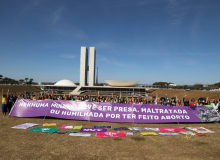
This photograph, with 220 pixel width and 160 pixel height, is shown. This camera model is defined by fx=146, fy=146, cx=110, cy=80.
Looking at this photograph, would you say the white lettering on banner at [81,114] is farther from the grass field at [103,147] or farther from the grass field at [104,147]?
the grass field at [103,147]

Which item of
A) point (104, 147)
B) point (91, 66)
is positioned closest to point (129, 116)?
point (104, 147)

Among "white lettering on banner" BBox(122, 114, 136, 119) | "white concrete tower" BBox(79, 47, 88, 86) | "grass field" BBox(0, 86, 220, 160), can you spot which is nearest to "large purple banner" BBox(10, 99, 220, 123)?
"white lettering on banner" BBox(122, 114, 136, 119)

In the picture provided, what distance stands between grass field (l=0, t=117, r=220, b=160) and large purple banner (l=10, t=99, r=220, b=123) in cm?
267

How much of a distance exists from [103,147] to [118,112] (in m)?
4.35

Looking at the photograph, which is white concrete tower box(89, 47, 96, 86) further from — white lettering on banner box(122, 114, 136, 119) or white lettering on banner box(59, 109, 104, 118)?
white lettering on banner box(122, 114, 136, 119)

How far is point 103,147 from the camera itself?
5.67 meters

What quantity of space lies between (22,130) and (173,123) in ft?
30.0

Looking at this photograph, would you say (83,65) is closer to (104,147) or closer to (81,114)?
(81,114)

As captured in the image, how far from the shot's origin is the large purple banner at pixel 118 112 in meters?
→ 9.77

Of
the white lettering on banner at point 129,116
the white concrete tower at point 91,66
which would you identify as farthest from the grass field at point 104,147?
the white concrete tower at point 91,66

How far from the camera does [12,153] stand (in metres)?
4.95

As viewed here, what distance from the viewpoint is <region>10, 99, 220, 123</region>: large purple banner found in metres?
9.77

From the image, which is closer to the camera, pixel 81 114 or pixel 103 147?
pixel 103 147

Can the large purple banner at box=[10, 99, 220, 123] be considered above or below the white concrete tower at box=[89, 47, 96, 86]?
below
